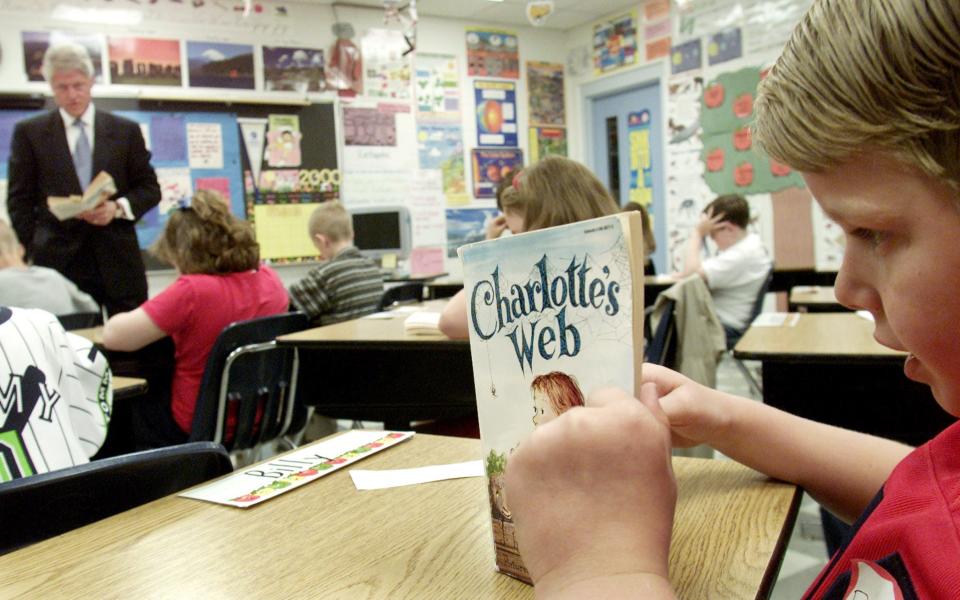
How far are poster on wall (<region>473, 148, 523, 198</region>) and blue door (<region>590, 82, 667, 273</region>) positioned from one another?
866mm

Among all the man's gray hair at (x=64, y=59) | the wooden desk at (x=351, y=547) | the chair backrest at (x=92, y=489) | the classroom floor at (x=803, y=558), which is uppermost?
the man's gray hair at (x=64, y=59)

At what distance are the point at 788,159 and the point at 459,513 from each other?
0.46 m

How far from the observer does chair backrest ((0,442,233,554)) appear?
0.72 metres

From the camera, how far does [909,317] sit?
0.42 m

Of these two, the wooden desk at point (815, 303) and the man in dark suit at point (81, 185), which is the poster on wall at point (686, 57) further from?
the man in dark suit at point (81, 185)

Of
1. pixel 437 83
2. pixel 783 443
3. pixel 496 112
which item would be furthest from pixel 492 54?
pixel 783 443

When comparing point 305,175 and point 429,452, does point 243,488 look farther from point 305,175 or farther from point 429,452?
point 305,175

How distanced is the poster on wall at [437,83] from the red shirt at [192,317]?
4070 millimetres

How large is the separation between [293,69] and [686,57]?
3.06 m

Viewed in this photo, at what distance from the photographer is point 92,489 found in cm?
77

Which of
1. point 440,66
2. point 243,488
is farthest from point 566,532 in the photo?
point 440,66

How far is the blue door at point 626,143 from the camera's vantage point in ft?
20.7

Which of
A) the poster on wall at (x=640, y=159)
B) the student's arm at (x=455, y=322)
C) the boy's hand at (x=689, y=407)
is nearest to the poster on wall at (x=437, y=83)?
the poster on wall at (x=640, y=159)

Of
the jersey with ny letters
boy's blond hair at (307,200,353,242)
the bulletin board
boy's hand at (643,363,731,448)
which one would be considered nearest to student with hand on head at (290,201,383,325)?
boy's blond hair at (307,200,353,242)
